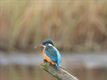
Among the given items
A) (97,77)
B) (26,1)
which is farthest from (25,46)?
(97,77)

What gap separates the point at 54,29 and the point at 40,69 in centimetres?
199

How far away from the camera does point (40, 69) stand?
12.9 m

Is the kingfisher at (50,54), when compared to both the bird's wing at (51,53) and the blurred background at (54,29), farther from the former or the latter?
the blurred background at (54,29)

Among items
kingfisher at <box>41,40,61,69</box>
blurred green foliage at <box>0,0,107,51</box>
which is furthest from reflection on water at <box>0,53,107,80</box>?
kingfisher at <box>41,40,61,69</box>

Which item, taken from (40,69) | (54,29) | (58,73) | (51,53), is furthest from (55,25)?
(58,73)

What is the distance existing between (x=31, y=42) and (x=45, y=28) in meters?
0.45

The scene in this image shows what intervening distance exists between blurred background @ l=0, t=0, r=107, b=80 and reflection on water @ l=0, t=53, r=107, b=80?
0.02m

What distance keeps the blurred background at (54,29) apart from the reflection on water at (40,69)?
0.06ft

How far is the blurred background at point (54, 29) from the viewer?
47.8 feet

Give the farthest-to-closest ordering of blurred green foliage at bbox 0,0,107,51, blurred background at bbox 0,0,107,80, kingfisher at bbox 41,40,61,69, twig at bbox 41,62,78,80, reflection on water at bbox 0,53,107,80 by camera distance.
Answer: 1. blurred green foliage at bbox 0,0,107,51
2. blurred background at bbox 0,0,107,80
3. reflection on water at bbox 0,53,107,80
4. kingfisher at bbox 41,40,61,69
5. twig at bbox 41,62,78,80

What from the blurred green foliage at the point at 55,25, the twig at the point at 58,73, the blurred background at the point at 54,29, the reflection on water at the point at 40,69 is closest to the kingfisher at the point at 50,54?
the twig at the point at 58,73

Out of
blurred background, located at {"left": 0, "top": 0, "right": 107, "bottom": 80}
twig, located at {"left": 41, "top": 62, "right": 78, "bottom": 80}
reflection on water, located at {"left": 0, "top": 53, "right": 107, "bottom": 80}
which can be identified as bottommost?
twig, located at {"left": 41, "top": 62, "right": 78, "bottom": 80}

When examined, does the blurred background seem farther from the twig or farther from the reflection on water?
the twig

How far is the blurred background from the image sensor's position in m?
14.6
